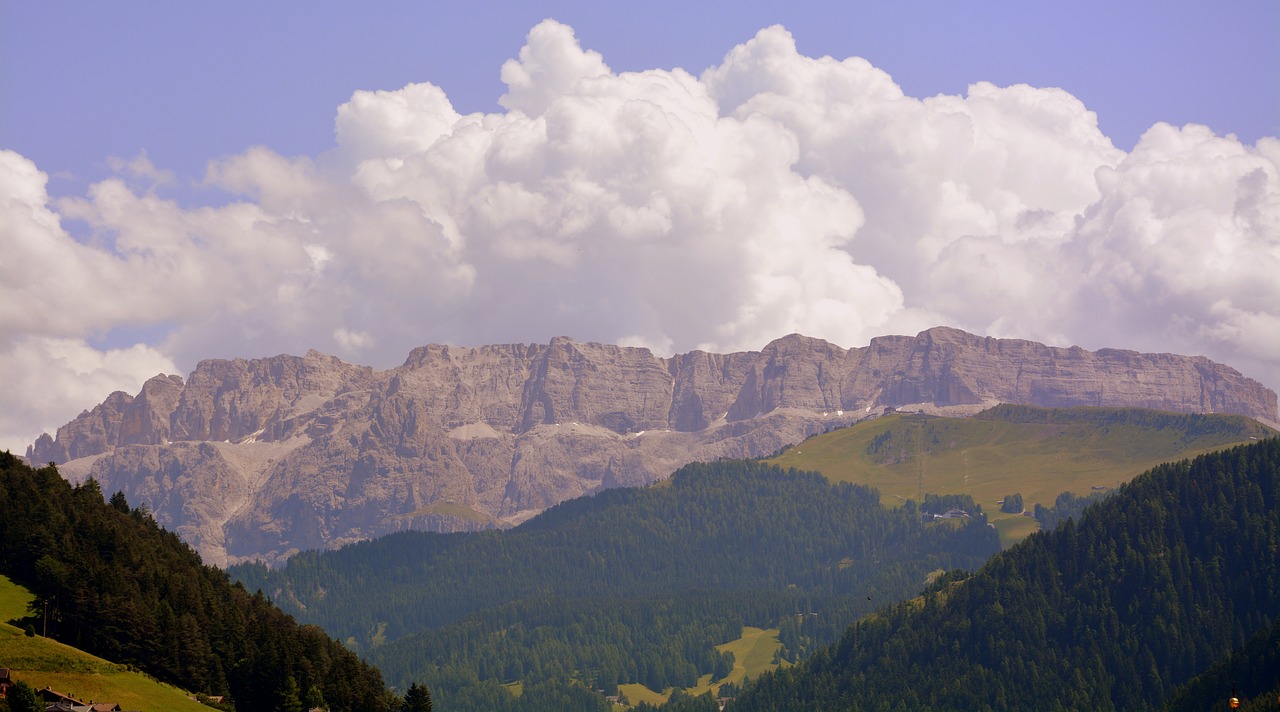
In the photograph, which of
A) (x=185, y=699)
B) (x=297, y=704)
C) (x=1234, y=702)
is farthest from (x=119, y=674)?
(x=1234, y=702)

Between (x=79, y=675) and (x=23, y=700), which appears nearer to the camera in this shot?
(x=23, y=700)

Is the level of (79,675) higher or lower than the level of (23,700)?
higher

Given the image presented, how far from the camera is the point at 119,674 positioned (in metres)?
190

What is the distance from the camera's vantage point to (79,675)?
181250 mm

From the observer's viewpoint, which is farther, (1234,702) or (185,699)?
(185,699)

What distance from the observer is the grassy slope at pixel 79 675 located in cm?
17512

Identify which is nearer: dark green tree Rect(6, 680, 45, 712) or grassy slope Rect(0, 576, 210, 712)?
dark green tree Rect(6, 680, 45, 712)

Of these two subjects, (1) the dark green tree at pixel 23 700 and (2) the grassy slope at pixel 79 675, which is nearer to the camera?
(1) the dark green tree at pixel 23 700

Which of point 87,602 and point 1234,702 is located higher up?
point 87,602

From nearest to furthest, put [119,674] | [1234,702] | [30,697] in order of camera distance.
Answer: [1234,702]
[30,697]
[119,674]

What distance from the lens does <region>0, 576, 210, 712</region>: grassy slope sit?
6895 inches

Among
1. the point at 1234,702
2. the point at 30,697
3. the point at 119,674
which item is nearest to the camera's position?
the point at 1234,702

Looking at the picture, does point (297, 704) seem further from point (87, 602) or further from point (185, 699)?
point (87, 602)

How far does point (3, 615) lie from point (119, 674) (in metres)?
15.8
